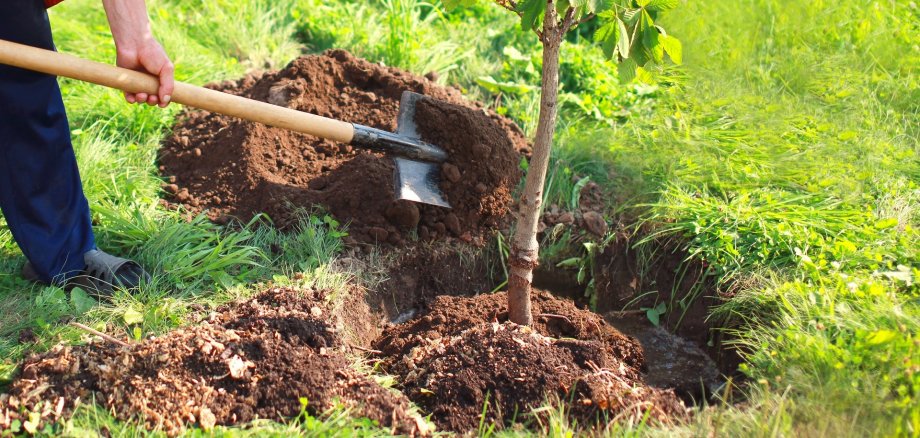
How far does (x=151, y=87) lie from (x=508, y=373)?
5.51ft

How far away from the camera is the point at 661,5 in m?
2.80

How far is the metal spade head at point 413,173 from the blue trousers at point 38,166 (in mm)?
1356

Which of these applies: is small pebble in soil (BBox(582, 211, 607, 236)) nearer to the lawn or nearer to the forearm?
the lawn

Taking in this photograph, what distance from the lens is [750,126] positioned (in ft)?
15.0

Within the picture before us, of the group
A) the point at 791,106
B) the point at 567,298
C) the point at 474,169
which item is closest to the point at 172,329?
the point at 474,169

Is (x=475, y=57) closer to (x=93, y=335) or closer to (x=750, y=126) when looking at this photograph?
(x=750, y=126)

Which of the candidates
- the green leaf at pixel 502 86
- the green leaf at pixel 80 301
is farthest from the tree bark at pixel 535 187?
the green leaf at pixel 502 86

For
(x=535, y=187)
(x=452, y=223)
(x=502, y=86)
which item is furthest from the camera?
(x=502, y=86)

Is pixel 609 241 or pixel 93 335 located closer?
pixel 93 335

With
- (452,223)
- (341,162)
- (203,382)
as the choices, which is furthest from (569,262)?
(203,382)

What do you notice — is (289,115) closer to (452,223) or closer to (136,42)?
(136,42)

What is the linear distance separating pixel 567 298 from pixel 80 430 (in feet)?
7.23

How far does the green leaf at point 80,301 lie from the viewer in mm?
3287

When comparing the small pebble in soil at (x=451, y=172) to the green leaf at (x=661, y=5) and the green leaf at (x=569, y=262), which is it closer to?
the green leaf at (x=569, y=262)
